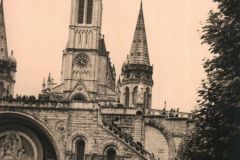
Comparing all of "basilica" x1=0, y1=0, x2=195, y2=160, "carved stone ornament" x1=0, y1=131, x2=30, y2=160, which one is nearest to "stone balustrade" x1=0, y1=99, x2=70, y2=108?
"basilica" x1=0, y1=0, x2=195, y2=160

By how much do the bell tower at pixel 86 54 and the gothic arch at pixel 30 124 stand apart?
1351 inches

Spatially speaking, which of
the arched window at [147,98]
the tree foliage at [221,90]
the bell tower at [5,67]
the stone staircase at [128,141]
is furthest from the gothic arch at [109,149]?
the tree foliage at [221,90]

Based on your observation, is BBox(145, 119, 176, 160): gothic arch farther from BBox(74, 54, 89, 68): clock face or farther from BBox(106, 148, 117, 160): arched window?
BBox(74, 54, 89, 68): clock face

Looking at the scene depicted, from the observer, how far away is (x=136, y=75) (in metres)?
92.2

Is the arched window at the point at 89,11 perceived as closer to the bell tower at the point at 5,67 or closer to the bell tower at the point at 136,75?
the bell tower at the point at 5,67

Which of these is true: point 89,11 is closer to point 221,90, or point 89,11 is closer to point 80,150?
point 80,150

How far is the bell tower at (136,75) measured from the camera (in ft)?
301

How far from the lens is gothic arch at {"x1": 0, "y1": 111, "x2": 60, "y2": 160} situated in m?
68.4

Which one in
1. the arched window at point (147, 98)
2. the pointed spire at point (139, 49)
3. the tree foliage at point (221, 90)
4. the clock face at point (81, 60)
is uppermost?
the clock face at point (81, 60)

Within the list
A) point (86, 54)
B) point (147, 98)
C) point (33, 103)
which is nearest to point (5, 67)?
point (86, 54)

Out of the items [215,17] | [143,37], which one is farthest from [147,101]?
[215,17]

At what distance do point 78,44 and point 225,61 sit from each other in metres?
73.2

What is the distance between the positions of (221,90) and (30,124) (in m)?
36.7

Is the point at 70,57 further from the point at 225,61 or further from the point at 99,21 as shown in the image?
the point at 225,61
